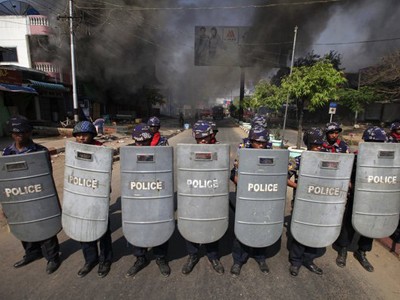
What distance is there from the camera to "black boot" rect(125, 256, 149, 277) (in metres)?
2.43

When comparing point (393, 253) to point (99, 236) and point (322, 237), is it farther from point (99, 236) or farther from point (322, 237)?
point (99, 236)

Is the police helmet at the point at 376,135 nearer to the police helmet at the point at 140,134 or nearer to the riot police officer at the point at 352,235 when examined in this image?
the riot police officer at the point at 352,235

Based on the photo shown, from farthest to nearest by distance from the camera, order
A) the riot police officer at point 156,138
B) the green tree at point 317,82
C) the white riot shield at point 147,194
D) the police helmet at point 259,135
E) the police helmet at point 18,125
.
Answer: the green tree at point 317,82 < the riot police officer at point 156,138 < the police helmet at point 259,135 < the police helmet at point 18,125 < the white riot shield at point 147,194

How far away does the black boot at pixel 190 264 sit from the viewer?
8.12 ft

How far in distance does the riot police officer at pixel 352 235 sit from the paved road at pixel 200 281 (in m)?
0.07

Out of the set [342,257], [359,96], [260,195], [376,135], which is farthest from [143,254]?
[359,96]

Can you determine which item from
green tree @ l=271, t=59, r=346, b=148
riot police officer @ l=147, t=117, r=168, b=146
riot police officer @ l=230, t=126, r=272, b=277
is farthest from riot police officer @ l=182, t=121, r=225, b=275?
green tree @ l=271, t=59, r=346, b=148

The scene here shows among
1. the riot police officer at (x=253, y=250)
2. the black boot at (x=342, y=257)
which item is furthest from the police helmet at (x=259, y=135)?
the black boot at (x=342, y=257)

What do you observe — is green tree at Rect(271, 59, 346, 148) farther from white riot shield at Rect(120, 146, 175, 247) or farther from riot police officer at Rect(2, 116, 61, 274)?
riot police officer at Rect(2, 116, 61, 274)

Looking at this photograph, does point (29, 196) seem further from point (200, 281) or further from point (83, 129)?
point (200, 281)

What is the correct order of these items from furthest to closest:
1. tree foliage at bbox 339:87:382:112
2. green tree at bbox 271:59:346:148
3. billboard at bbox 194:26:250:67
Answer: billboard at bbox 194:26:250:67 < tree foliage at bbox 339:87:382:112 < green tree at bbox 271:59:346:148

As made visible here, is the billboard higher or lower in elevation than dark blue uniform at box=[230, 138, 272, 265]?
higher

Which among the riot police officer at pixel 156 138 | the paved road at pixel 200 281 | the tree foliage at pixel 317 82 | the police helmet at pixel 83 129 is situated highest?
the tree foliage at pixel 317 82

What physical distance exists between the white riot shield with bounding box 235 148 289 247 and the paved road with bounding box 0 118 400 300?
1.32 feet
